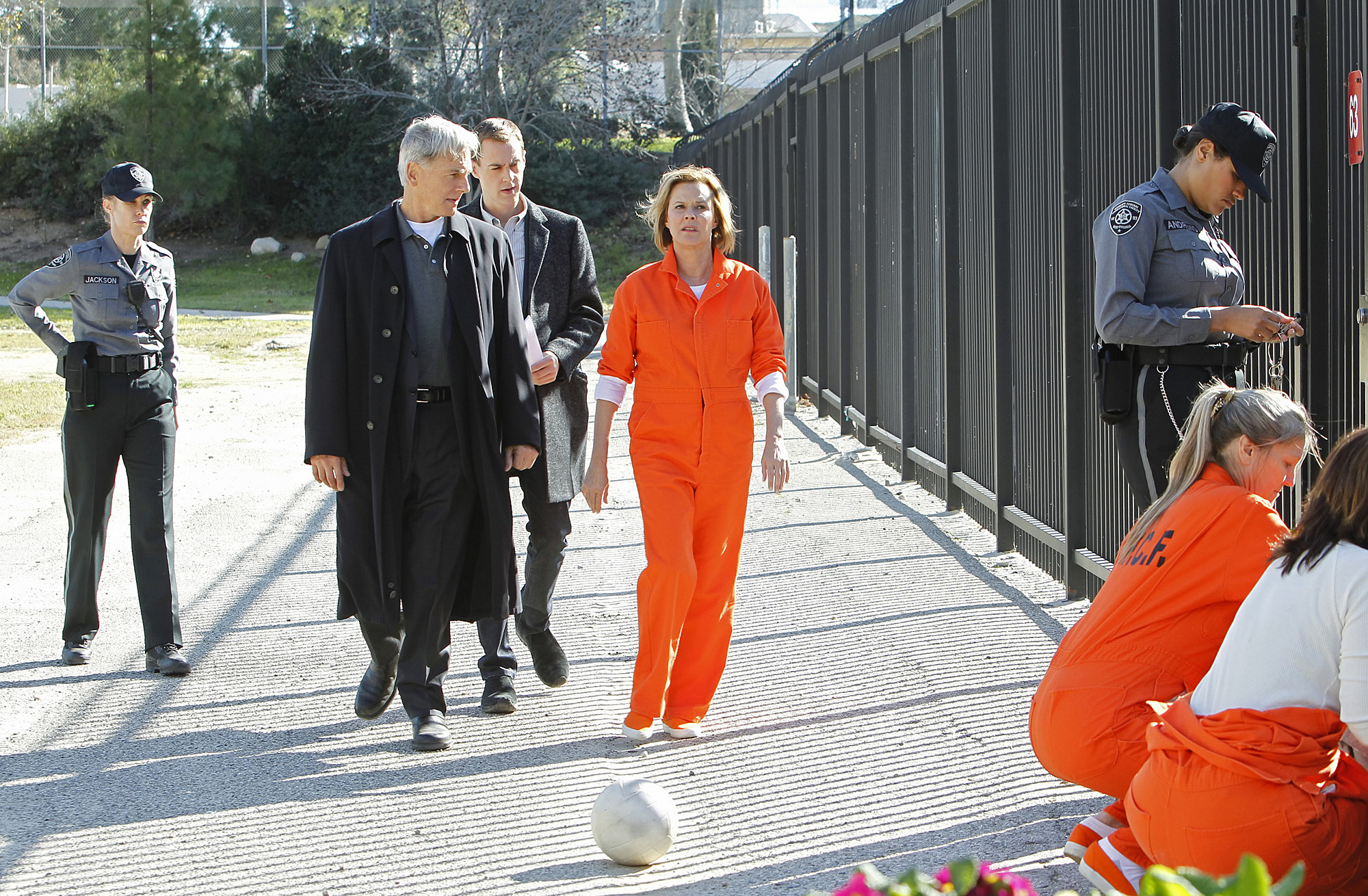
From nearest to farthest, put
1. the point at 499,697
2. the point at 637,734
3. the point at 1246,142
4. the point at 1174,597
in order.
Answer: the point at 1174,597, the point at 1246,142, the point at 637,734, the point at 499,697

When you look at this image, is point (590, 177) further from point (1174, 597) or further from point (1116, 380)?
point (1174, 597)

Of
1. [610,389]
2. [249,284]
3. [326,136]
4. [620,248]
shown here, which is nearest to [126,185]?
[610,389]

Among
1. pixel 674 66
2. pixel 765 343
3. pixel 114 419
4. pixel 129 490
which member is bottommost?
pixel 129 490

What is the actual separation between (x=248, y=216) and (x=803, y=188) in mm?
26909

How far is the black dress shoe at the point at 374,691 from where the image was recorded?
4.89 m

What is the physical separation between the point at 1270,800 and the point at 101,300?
469 centimetres

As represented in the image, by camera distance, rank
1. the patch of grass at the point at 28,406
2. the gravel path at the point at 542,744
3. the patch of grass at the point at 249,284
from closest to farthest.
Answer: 1. the gravel path at the point at 542,744
2. the patch of grass at the point at 28,406
3. the patch of grass at the point at 249,284

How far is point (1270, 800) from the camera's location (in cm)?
290

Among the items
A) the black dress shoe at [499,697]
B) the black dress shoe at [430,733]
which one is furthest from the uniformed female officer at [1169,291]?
the black dress shoe at [430,733]

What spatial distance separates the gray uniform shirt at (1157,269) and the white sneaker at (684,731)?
1.81 metres

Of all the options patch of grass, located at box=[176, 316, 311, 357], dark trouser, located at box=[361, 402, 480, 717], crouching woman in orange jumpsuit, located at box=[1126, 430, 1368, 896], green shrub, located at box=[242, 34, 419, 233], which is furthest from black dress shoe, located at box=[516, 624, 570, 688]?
green shrub, located at box=[242, 34, 419, 233]

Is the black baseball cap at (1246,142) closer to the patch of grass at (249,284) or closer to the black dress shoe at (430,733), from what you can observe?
the black dress shoe at (430,733)

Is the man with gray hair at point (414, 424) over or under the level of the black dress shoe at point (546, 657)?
over

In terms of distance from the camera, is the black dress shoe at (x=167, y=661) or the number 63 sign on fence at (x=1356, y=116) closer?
the number 63 sign on fence at (x=1356, y=116)
